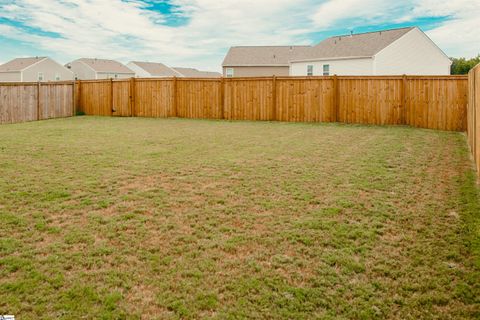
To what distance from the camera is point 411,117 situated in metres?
14.0

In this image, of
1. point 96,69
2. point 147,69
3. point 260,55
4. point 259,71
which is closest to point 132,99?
point 259,71

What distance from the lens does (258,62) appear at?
127ft

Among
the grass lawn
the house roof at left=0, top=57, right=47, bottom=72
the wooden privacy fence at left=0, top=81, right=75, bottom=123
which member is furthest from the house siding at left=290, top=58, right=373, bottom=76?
the house roof at left=0, top=57, right=47, bottom=72

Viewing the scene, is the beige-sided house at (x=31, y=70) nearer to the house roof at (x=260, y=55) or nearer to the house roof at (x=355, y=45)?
the house roof at (x=260, y=55)

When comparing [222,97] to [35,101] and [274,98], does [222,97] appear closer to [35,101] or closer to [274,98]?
[274,98]

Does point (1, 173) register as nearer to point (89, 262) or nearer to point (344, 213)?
point (89, 262)

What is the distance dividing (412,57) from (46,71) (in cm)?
4235

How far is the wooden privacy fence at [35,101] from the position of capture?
1566 centimetres

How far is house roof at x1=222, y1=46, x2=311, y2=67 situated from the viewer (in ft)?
126

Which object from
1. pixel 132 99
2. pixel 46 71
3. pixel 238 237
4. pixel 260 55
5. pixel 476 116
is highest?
pixel 46 71

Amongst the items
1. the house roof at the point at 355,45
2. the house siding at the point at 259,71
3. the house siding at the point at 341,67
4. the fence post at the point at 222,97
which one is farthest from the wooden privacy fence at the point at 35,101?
the house siding at the point at 259,71

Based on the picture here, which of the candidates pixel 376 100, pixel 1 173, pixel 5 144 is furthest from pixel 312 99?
pixel 1 173

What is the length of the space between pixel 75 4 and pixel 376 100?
15310mm

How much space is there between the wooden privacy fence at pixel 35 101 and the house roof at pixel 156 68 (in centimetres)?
4122
